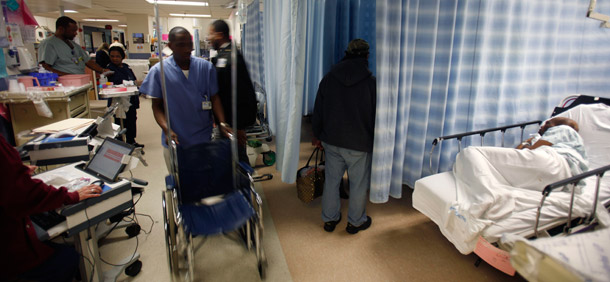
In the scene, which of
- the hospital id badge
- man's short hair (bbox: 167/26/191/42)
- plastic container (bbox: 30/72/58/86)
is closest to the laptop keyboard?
man's short hair (bbox: 167/26/191/42)

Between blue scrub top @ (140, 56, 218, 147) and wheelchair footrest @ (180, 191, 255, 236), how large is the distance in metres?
0.47

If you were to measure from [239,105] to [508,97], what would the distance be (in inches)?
90.7

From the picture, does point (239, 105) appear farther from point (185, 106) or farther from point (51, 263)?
point (51, 263)

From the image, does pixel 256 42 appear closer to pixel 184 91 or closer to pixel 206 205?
pixel 184 91

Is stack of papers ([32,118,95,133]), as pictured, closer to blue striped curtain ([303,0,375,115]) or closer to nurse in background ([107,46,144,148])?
nurse in background ([107,46,144,148])

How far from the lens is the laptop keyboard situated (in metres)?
1.38

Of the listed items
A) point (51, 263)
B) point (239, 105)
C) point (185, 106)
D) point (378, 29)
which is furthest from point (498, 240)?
point (51, 263)

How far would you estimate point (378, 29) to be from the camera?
2.09m

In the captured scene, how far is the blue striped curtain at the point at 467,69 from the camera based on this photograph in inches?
87.0

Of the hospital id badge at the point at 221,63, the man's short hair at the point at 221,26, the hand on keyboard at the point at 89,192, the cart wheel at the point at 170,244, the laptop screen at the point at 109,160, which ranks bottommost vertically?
the cart wheel at the point at 170,244

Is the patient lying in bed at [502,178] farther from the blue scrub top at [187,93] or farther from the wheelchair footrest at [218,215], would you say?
the blue scrub top at [187,93]

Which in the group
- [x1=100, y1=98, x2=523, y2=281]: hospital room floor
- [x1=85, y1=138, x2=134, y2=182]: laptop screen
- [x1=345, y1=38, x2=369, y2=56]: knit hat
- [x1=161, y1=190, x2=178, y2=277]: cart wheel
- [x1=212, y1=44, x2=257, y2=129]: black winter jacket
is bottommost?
[x1=100, y1=98, x2=523, y2=281]: hospital room floor

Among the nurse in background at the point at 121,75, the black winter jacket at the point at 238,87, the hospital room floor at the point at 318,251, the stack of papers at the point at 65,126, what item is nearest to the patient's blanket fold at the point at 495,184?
the hospital room floor at the point at 318,251

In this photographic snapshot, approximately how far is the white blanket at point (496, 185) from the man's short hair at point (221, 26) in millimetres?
1916
